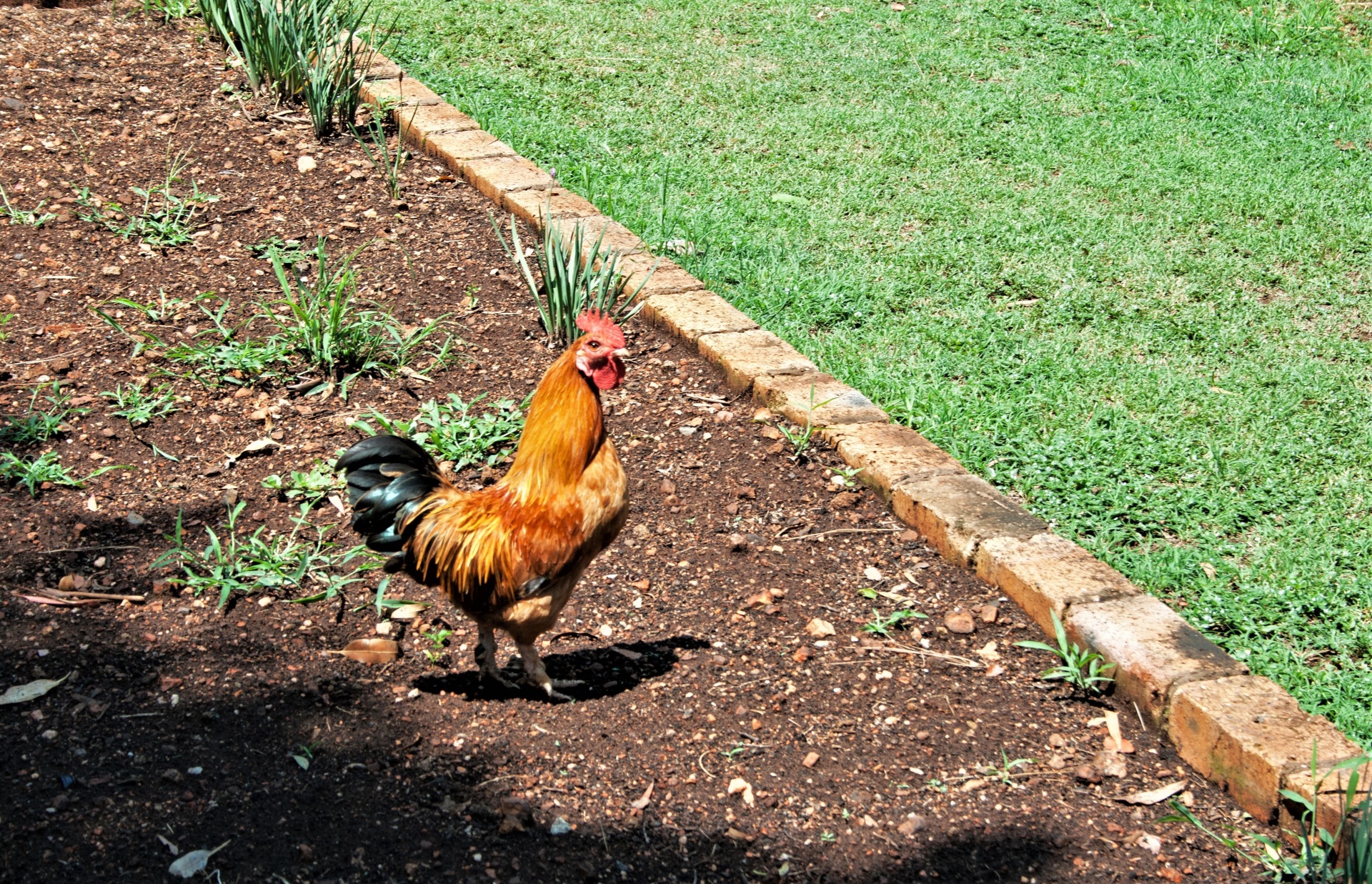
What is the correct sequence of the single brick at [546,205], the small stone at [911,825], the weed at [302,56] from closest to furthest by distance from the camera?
the small stone at [911,825] → the single brick at [546,205] → the weed at [302,56]

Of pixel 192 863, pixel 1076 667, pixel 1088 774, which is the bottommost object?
pixel 192 863

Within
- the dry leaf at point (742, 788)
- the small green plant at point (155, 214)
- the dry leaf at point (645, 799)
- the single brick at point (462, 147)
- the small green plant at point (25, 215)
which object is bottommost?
the dry leaf at point (645, 799)

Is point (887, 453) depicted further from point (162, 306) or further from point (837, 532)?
point (162, 306)

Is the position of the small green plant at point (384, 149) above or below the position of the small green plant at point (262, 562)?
above

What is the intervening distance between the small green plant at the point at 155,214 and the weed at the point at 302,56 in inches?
31.6

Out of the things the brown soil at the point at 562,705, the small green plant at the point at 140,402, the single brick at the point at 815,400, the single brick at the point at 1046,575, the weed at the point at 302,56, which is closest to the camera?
the brown soil at the point at 562,705

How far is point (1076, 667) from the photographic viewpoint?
3.09 meters

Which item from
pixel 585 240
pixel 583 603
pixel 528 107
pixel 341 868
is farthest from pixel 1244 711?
pixel 528 107

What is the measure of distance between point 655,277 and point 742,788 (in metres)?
2.51

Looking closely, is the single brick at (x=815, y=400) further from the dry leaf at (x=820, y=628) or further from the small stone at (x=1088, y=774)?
the small stone at (x=1088, y=774)

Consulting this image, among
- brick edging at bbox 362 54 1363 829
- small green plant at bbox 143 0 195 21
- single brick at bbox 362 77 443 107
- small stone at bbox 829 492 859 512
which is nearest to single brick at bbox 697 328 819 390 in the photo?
brick edging at bbox 362 54 1363 829

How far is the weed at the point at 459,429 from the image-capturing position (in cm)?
382

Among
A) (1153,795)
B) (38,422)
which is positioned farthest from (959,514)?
(38,422)

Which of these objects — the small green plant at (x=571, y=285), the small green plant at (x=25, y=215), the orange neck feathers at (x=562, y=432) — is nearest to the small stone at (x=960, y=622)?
the orange neck feathers at (x=562, y=432)
